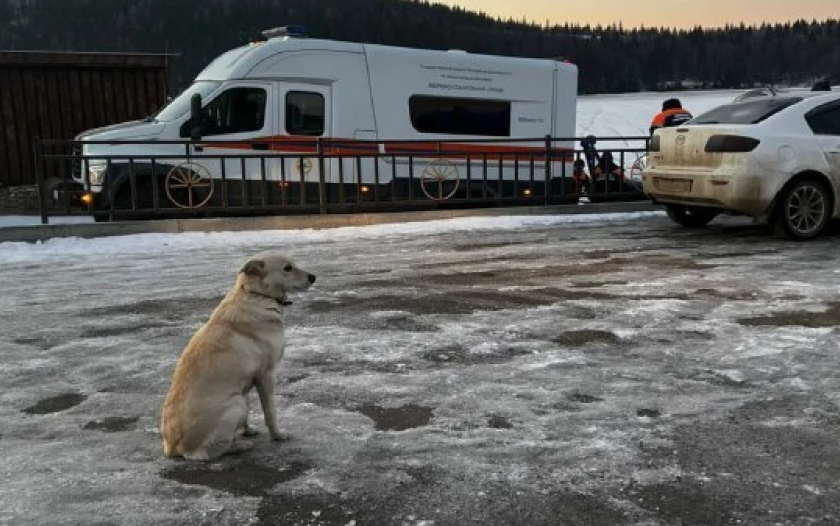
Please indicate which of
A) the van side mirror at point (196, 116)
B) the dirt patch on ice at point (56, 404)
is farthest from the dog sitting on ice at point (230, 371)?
the van side mirror at point (196, 116)

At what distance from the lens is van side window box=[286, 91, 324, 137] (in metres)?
12.5

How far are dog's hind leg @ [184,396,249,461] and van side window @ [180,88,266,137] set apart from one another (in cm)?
975

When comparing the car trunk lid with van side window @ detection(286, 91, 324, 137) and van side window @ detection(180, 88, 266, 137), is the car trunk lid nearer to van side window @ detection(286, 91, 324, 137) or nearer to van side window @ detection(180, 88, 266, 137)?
van side window @ detection(286, 91, 324, 137)

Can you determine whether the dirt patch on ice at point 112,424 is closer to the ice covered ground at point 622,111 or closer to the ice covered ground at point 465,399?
the ice covered ground at point 465,399

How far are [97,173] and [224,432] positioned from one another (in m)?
9.00

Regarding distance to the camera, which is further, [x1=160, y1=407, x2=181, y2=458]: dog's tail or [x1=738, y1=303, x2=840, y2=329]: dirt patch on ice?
[x1=738, y1=303, x2=840, y2=329]: dirt patch on ice

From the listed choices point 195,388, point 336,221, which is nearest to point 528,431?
point 195,388

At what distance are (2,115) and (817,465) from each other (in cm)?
1731

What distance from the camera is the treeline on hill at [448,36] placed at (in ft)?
→ 221

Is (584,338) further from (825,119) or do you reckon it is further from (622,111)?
(622,111)

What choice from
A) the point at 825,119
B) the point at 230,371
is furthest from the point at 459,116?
the point at 230,371

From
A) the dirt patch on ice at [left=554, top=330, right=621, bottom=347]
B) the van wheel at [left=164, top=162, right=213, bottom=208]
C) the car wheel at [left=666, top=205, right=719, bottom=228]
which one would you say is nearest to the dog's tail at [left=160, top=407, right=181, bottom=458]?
the dirt patch on ice at [left=554, top=330, right=621, bottom=347]

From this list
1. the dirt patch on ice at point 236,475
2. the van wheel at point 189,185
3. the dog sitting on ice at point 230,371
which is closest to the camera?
the dirt patch on ice at point 236,475

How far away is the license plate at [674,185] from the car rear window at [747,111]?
2.77 feet
